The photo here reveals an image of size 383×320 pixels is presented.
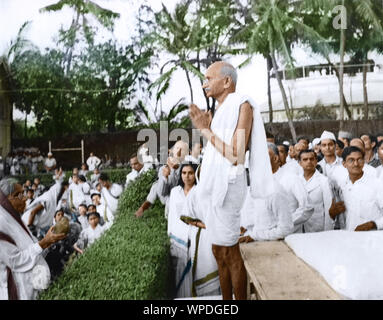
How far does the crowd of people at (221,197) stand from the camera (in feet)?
7.48

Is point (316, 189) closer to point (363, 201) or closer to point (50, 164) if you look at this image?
point (363, 201)

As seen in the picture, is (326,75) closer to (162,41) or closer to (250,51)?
(250,51)

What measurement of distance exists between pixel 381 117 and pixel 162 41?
125 cm

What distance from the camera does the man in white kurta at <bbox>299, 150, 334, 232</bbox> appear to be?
94.0 inches

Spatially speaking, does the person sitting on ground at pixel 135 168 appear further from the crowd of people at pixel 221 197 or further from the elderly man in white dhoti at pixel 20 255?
the elderly man in white dhoti at pixel 20 255

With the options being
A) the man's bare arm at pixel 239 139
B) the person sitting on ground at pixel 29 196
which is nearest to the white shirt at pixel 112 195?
the person sitting on ground at pixel 29 196

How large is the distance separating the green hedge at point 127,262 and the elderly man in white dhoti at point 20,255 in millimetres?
97

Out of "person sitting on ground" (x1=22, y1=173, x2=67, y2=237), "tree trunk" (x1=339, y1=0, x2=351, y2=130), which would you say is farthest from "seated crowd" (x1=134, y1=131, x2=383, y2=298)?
"person sitting on ground" (x1=22, y1=173, x2=67, y2=237)

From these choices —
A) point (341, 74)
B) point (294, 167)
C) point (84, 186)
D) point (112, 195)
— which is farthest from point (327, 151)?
point (84, 186)

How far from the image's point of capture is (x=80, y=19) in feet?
8.02

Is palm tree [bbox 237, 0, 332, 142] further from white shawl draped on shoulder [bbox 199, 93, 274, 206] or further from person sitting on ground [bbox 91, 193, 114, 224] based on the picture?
person sitting on ground [bbox 91, 193, 114, 224]

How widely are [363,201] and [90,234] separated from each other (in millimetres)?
1508

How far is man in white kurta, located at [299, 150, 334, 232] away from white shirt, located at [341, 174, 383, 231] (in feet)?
0.31
